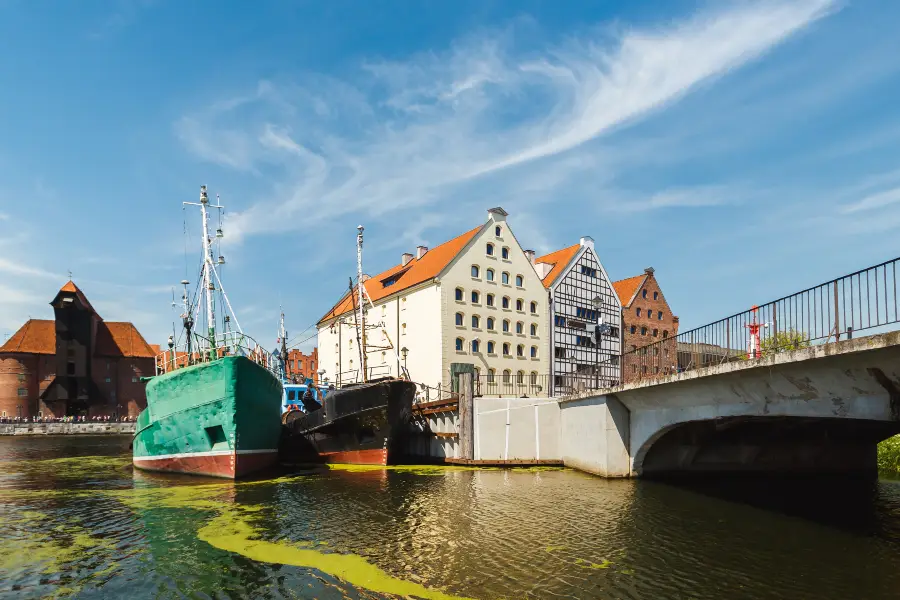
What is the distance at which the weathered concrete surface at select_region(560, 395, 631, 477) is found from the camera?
26891 mm

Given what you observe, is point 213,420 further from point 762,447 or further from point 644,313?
point 644,313

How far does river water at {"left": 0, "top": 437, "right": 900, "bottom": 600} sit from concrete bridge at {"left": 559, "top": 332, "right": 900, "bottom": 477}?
100 inches

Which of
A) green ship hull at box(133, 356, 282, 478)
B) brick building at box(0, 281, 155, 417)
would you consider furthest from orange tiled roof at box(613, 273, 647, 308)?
brick building at box(0, 281, 155, 417)

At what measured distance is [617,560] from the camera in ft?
45.3

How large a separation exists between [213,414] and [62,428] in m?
72.9

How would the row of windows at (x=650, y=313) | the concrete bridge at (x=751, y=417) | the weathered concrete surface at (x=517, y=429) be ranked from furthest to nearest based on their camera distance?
the row of windows at (x=650, y=313) < the weathered concrete surface at (x=517, y=429) < the concrete bridge at (x=751, y=417)

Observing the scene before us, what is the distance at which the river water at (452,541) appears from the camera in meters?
12.1

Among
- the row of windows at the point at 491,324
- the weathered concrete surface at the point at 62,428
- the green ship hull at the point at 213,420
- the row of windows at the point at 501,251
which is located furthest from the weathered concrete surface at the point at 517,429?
the weathered concrete surface at the point at 62,428

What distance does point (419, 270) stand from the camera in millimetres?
57219

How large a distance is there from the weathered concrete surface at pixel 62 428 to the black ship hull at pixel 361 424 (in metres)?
65.2

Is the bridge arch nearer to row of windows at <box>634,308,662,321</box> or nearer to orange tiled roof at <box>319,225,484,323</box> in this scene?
orange tiled roof at <box>319,225,484,323</box>

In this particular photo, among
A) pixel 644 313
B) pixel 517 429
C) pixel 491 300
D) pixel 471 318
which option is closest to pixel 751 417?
pixel 517 429

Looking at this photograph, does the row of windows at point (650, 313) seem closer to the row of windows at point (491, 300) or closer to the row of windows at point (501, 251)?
the row of windows at point (491, 300)

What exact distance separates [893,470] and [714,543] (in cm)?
2611
